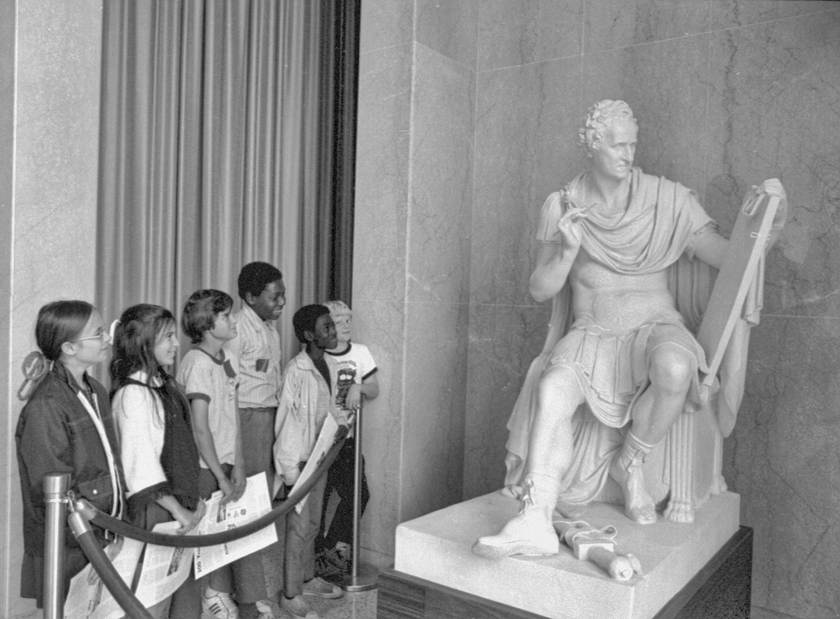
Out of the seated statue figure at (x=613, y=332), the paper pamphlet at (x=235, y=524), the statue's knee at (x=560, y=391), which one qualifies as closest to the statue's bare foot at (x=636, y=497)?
the seated statue figure at (x=613, y=332)

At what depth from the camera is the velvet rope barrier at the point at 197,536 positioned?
2225mm

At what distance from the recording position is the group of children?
2492mm

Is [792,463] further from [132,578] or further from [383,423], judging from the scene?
[132,578]

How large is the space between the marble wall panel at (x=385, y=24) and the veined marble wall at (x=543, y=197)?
11mm

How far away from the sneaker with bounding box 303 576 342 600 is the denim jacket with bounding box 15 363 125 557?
1.63 m

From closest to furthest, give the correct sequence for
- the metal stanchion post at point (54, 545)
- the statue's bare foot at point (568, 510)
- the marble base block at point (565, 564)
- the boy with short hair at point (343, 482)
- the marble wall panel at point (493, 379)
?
the metal stanchion post at point (54, 545)
the marble base block at point (565, 564)
the statue's bare foot at point (568, 510)
the boy with short hair at point (343, 482)
the marble wall panel at point (493, 379)

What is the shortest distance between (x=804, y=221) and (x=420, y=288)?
201cm

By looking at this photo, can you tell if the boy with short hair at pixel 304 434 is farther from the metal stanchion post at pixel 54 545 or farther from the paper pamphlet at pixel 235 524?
the metal stanchion post at pixel 54 545

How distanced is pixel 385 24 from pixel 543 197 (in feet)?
4.48

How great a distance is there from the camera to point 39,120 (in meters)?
3.06

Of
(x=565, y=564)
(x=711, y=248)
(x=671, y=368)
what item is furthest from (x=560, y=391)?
(x=711, y=248)

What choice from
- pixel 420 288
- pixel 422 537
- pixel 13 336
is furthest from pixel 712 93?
pixel 13 336

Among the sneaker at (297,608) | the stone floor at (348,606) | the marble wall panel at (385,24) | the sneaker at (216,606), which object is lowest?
the stone floor at (348,606)

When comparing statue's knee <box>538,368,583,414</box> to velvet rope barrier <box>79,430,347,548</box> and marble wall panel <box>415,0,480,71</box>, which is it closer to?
velvet rope barrier <box>79,430,347,548</box>
